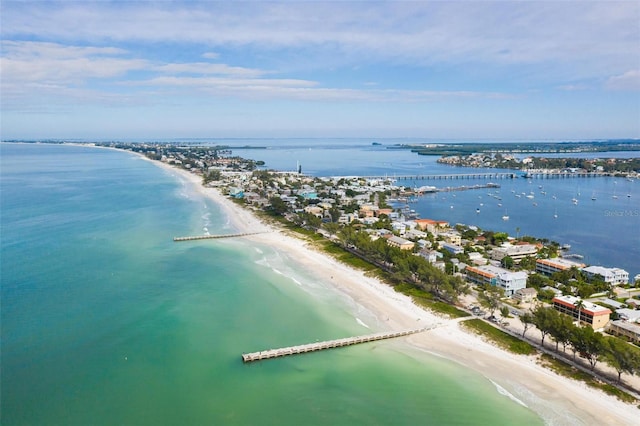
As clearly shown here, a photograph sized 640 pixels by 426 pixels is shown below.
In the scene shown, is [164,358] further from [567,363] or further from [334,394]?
[567,363]

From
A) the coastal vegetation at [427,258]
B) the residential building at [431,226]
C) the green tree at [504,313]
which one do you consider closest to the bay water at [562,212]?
the coastal vegetation at [427,258]

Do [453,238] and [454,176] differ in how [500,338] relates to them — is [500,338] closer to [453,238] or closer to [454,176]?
[453,238]

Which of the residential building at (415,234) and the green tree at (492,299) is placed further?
the residential building at (415,234)

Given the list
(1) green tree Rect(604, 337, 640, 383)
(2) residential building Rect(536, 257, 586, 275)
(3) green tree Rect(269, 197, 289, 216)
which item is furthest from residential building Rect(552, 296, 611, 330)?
(3) green tree Rect(269, 197, 289, 216)

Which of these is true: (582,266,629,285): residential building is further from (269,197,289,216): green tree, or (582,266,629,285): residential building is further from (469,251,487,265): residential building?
(269,197,289,216): green tree

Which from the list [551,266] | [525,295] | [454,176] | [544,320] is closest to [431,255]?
[525,295]

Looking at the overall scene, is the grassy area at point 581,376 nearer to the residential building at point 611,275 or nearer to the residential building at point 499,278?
the residential building at point 499,278
